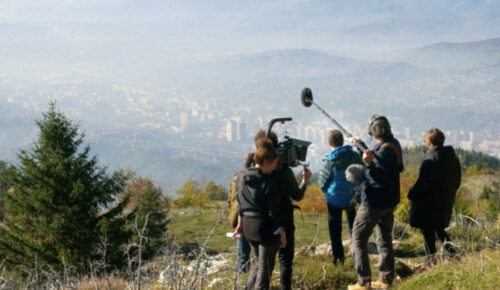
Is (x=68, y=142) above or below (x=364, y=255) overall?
above

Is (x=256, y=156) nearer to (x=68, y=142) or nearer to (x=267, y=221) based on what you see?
(x=267, y=221)

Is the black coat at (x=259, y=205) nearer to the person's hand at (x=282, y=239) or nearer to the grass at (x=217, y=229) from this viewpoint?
the person's hand at (x=282, y=239)

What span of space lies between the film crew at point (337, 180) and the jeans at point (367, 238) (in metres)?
0.66

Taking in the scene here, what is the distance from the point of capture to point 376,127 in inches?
176

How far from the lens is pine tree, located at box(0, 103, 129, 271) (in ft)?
45.6

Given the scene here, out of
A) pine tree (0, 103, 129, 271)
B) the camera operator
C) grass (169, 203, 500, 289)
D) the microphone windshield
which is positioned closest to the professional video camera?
the camera operator

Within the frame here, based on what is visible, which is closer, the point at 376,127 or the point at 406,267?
the point at 376,127

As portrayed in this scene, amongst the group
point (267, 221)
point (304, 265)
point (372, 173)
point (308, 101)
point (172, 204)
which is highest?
point (308, 101)

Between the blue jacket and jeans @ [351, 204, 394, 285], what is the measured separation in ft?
2.18

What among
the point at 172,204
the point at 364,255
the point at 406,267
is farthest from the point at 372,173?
the point at 172,204

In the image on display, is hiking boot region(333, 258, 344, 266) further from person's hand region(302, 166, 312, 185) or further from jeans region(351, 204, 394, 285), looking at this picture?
person's hand region(302, 166, 312, 185)

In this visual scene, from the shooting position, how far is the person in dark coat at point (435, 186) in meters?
4.95

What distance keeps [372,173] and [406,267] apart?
194 cm

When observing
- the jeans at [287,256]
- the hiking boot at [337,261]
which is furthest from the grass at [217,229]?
the jeans at [287,256]
